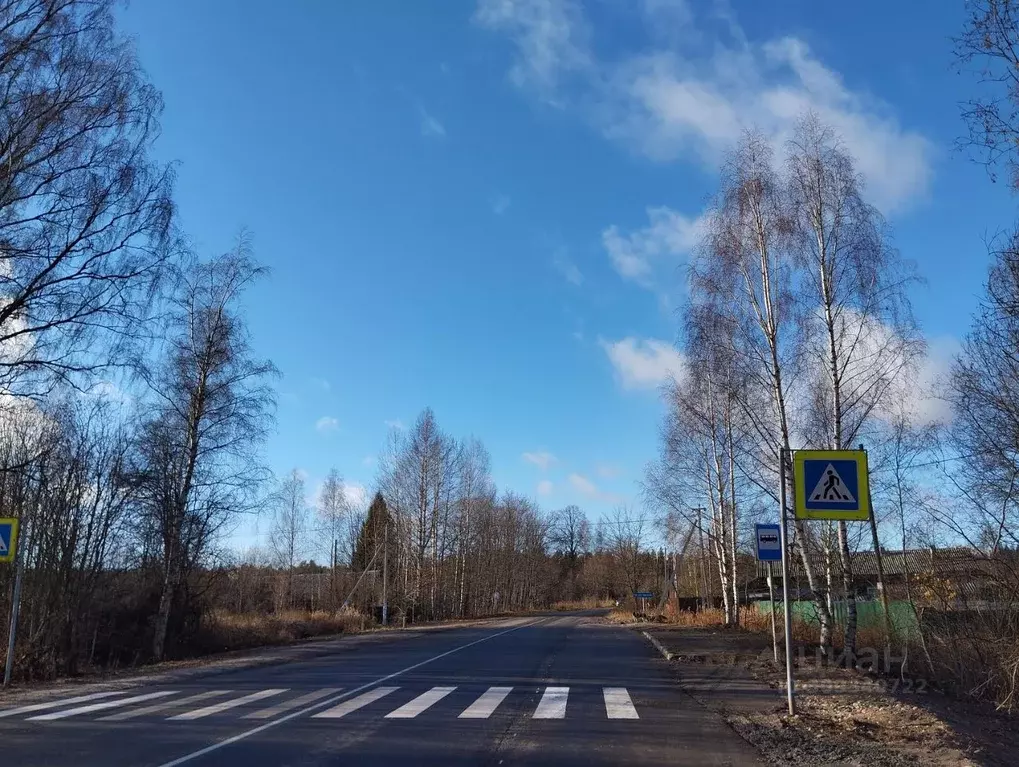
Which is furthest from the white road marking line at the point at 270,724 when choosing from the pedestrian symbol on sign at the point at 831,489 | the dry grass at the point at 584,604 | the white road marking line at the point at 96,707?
the dry grass at the point at 584,604

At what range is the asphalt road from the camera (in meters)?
8.28

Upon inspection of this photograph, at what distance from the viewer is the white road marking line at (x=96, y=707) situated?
1122 centimetres

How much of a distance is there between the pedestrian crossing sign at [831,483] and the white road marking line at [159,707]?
33.4ft

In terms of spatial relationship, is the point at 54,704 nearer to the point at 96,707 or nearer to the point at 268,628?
the point at 96,707

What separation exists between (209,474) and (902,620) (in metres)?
20.8

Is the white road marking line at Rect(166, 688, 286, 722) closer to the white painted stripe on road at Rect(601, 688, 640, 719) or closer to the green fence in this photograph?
the white painted stripe on road at Rect(601, 688, 640, 719)

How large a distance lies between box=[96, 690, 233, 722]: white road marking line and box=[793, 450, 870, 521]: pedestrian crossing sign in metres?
10.2

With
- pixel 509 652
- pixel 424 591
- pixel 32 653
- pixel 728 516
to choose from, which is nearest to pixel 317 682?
pixel 32 653

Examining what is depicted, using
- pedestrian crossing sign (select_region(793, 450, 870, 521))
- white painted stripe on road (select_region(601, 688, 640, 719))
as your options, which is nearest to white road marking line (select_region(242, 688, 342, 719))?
white painted stripe on road (select_region(601, 688, 640, 719))

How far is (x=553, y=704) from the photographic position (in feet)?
40.5

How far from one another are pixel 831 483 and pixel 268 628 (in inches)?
1029

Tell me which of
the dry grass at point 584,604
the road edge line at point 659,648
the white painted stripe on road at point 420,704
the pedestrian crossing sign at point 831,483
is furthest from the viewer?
the dry grass at point 584,604

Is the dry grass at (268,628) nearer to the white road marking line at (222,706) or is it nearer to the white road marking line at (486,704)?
the white road marking line at (222,706)

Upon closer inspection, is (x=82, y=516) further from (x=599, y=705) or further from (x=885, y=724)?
(x=885, y=724)
